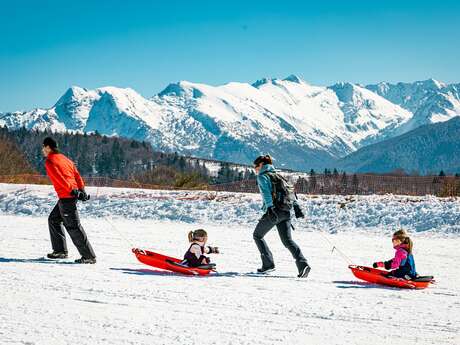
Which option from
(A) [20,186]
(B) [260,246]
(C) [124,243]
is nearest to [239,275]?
(B) [260,246]

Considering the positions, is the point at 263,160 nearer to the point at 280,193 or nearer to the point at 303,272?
the point at 280,193

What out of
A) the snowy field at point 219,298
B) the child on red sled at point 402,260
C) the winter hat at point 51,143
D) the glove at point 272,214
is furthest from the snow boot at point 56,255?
the child on red sled at point 402,260

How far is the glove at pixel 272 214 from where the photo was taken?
855 centimetres

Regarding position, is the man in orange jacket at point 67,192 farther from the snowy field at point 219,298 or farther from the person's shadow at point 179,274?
the person's shadow at point 179,274

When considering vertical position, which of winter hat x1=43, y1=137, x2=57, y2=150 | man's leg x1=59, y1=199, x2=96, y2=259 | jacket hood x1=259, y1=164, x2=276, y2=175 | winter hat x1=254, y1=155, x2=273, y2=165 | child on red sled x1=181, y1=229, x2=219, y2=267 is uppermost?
winter hat x1=43, y1=137, x2=57, y2=150

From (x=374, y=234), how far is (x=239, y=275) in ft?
30.9

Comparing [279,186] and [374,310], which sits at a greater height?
[279,186]

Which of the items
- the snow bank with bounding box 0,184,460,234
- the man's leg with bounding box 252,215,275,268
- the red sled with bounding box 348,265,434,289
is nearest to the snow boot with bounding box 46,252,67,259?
the man's leg with bounding box 252,215,275,268

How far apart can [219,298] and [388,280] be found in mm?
2730

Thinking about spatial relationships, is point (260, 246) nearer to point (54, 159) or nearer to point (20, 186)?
point (54, 159)

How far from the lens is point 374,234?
17.3 m

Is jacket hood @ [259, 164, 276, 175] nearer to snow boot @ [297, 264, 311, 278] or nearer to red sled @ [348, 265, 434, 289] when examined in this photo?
snow boot @ [297, 264, 311, 278]

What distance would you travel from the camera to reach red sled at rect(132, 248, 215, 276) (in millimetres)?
8719

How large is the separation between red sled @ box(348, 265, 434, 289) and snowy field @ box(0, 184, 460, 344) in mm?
141
